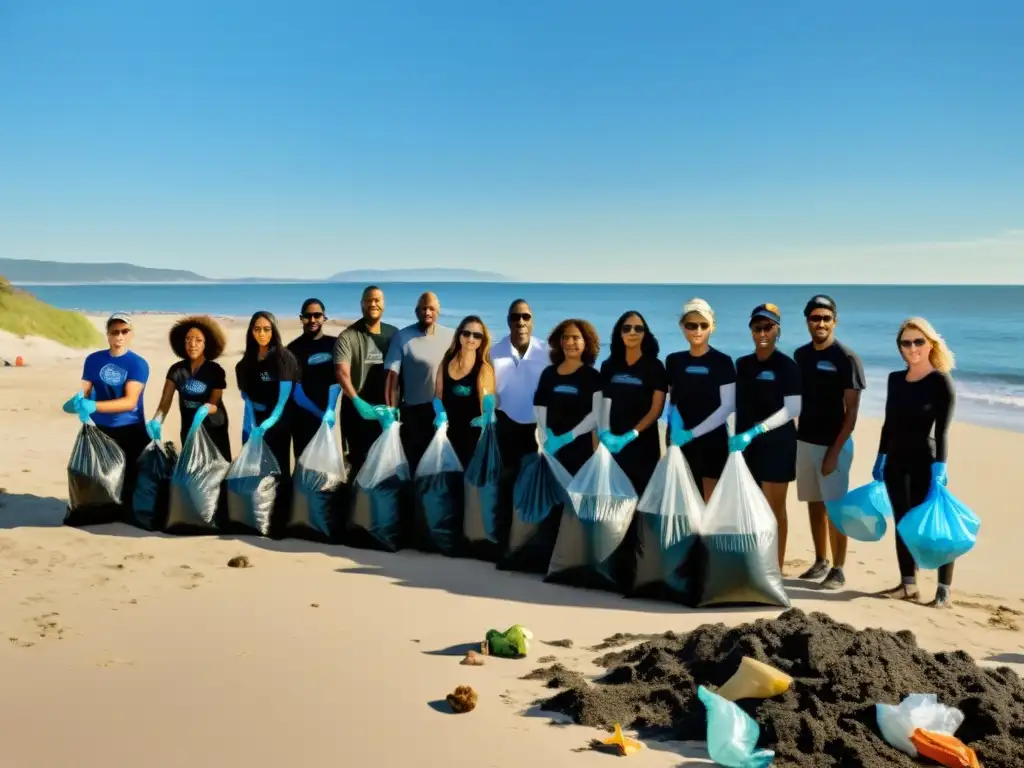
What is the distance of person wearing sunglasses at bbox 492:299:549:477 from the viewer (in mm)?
5129

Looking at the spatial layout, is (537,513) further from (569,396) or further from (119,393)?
(119,393)

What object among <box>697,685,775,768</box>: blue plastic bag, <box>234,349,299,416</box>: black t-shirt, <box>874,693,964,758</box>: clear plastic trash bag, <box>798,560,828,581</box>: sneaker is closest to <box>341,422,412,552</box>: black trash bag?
<box>234,349,299,416</box>: black t-shirt

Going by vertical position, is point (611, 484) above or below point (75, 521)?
above

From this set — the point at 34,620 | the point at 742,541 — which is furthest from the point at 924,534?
the point at 34,620

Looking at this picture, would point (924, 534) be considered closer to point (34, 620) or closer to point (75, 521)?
point (34, 620)

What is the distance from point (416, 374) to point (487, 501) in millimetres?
923

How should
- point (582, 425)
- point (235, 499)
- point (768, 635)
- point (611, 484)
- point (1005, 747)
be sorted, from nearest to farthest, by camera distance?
point (1005, 747) → point (768, 635) → point (611, 484) → point (582, 425) → point (235, 499)

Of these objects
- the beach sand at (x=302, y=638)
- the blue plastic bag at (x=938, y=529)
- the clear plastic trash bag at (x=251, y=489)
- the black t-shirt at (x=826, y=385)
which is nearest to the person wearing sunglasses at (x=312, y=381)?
the clear plastic trash bag at (x=251, y=489)

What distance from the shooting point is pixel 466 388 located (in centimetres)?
505

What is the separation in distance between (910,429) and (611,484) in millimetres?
1502

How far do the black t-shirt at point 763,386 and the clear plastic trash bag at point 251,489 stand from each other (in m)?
2.74

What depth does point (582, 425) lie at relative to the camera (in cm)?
472

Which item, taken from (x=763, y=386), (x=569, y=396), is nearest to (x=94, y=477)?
(x=569, y=396)

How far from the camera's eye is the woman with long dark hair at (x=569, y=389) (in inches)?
186
